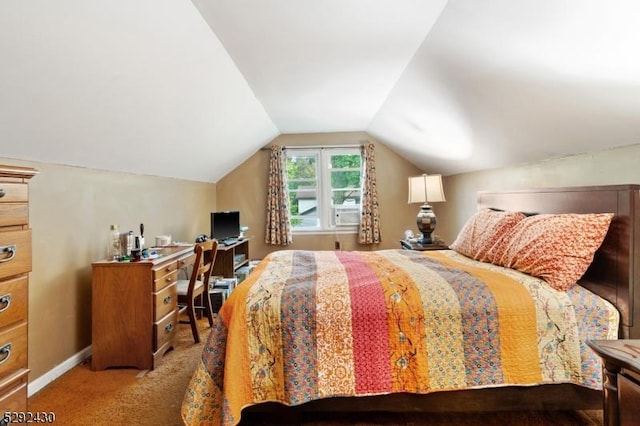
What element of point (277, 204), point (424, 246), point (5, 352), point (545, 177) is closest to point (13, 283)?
point (5, 352)

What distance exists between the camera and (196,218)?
4508mm

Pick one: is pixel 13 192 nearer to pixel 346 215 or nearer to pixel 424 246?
pixel 424 246

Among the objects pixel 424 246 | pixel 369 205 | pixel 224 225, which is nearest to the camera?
pixel 424 246

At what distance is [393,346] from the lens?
1.55 metres

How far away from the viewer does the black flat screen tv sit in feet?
13.8

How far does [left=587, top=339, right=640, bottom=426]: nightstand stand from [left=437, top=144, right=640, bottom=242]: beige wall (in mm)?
1211

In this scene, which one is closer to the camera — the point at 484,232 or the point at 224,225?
the point at 484,232

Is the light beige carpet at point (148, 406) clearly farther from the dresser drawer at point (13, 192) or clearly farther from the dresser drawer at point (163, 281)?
the dresser drawer at point (13, 192)

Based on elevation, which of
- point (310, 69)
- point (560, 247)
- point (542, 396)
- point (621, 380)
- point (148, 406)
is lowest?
point (148, 406)

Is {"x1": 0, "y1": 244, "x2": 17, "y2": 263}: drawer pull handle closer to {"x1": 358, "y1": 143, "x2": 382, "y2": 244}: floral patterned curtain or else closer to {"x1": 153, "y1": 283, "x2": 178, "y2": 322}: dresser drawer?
{"x1": 153, "y1": 283, "x2": 178, "y2": 322}: dresser drawer

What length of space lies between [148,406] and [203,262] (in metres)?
1.19

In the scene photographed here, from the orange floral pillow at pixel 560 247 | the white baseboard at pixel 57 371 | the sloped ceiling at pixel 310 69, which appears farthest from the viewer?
the white baseboard at pixel 57 371

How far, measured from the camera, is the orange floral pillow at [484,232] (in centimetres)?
225

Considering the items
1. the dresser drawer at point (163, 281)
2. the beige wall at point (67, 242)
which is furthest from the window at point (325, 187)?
the dresser drawer at point (163, 281)
